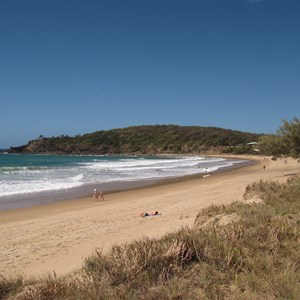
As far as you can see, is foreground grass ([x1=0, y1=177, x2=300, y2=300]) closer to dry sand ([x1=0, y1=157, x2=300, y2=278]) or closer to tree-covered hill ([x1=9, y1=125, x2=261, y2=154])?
A: dry sand ([x1=0, y1=157, x2=300, y2=278])

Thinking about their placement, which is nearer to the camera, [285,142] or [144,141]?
[285,142]

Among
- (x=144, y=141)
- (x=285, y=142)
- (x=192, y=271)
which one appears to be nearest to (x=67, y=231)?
(x=192, y=271)

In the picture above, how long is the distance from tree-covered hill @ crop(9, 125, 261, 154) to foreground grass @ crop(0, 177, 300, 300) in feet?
412

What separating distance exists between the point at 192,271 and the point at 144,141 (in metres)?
149

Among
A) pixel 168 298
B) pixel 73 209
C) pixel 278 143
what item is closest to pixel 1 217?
pixel 73 209

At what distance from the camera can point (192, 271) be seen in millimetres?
4262

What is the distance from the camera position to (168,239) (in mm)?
5109

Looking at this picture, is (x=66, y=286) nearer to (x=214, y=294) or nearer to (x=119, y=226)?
(x=214, y=294)

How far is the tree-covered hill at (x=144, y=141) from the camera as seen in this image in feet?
456

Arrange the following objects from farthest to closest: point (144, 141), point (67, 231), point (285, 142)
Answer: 1. point (144, 141)
2. point (285, 142)
3. point (67, 231)

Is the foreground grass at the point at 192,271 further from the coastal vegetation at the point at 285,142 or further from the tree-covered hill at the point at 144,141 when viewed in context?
the tree-covered hill at the point at 144,141

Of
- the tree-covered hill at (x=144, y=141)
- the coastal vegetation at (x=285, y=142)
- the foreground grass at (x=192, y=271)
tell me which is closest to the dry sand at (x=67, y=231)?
the foreground grass at (x=192, y=271)

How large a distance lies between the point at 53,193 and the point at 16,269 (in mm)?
14804

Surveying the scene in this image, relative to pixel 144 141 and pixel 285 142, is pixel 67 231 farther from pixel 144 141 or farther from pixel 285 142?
pixel 144 141
